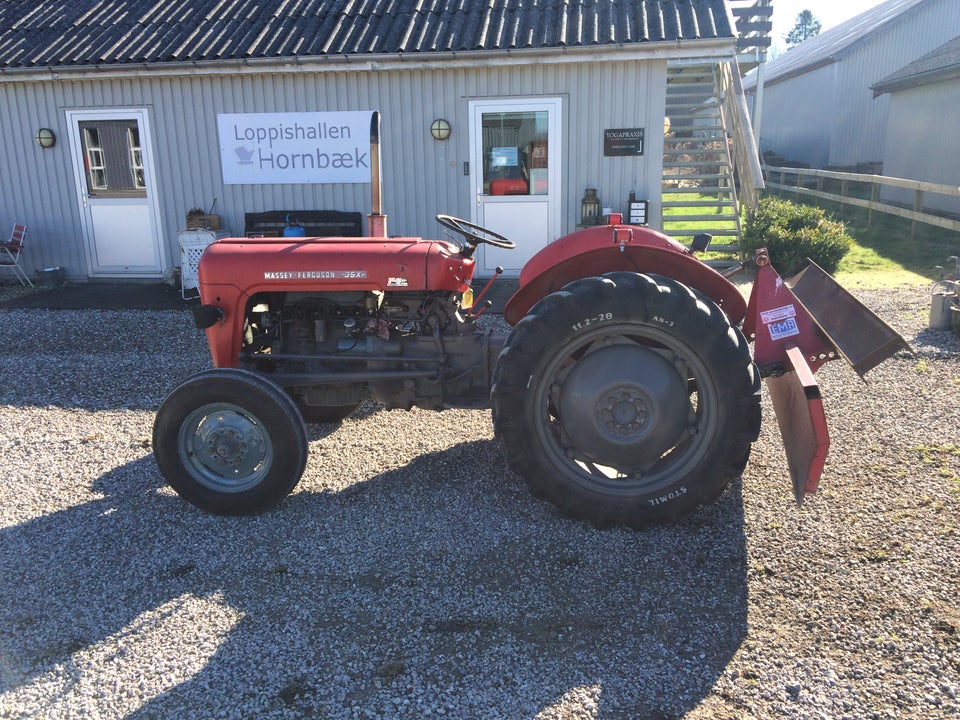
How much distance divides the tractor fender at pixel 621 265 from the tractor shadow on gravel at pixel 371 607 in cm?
97

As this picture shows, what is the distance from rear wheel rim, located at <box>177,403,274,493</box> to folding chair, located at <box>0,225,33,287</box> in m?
7.93

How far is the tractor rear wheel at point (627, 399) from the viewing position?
3.22m

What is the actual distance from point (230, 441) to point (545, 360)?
5.11 feet

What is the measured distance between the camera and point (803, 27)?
80.0m

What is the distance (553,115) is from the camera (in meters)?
9.18

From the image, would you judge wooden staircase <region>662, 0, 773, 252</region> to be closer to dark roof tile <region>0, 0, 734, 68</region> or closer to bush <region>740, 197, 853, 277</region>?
bush <region>740, 197, 853, 277</region>

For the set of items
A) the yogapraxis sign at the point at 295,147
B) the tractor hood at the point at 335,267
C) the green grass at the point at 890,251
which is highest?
the yogapraxis sign at the point at 295,147

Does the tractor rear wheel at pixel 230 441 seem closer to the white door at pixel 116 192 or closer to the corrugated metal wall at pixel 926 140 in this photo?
the white door at pixel 116 192

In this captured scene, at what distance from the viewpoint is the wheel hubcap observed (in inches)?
Result: 132

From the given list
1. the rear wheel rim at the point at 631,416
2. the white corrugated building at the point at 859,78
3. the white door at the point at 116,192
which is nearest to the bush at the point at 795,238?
the rear wheel rim at the point at 631,416

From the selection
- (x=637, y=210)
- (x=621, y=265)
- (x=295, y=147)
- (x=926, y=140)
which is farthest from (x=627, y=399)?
(x=926, y=140)

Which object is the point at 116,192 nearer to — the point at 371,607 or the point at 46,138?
the point at 46,138

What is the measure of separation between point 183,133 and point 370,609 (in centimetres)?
857

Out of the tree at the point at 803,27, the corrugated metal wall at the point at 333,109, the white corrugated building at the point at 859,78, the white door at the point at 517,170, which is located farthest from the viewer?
the tree at the point at 803,27
